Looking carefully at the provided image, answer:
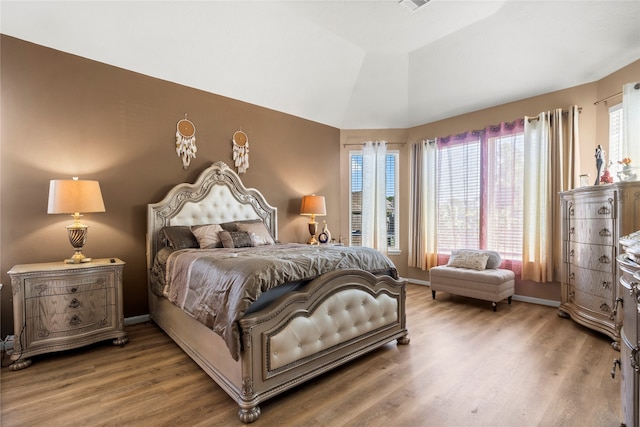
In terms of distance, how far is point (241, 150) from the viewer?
426 centimetres

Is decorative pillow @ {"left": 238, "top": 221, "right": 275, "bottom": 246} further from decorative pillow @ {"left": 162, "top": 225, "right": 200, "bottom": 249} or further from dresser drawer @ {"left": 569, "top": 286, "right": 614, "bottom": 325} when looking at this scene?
dresser drawer @ {"left": 569, "top": 286, "right": 614, "bottom": 325}

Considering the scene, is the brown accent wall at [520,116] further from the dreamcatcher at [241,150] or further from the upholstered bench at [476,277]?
the dreamcatcher at [241,150]

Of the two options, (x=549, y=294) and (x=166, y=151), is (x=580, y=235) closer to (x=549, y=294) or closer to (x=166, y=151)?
(x=549, y=294)

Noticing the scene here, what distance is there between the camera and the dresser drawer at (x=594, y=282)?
9.41ft

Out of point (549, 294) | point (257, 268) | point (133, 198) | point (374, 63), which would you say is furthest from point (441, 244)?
point (133, 198)

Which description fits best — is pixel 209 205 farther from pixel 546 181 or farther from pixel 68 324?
pixel 546 181

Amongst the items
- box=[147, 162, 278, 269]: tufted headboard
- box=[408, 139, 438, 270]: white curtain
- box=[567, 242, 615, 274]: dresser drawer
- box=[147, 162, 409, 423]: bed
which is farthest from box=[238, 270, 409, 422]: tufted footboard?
box=[408, 139, 438, 270]: white curtain

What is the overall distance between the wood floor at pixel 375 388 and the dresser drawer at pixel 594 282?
0.43m

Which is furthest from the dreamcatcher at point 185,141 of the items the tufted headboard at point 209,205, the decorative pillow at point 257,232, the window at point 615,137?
the window at point 615,137

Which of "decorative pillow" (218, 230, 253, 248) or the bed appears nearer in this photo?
the bed

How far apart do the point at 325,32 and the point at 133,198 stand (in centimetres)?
298

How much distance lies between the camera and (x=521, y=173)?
4277 mm

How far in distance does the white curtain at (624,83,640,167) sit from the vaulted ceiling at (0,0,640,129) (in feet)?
1.35

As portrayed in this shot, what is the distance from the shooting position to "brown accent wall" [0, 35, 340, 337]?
279 cm
